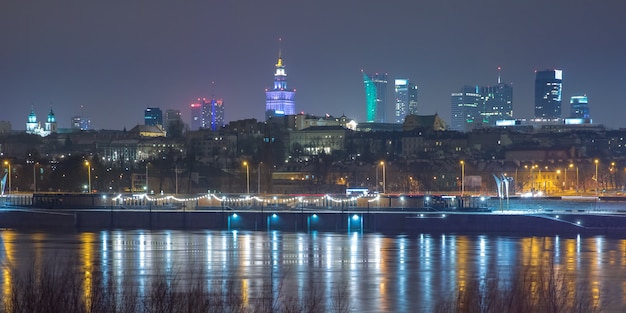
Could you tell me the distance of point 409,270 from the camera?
3775 cm

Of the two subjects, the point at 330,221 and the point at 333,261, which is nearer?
the point at 333,261

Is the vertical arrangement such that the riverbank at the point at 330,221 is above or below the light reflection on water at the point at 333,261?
above

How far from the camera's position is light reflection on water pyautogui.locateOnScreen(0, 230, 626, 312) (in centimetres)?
3269

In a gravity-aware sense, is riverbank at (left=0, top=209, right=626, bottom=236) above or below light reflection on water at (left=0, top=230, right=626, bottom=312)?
above

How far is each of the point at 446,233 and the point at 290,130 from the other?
434 ft

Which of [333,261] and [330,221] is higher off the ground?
[330,221]

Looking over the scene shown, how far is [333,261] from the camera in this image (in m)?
40.5

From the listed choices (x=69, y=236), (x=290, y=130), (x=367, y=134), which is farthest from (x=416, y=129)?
(x=69, y=236)

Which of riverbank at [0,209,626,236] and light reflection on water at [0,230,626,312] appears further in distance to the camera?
riverbank at [0,209,626,236]

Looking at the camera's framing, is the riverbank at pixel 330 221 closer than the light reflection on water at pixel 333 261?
No

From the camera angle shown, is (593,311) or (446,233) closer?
(593,311)

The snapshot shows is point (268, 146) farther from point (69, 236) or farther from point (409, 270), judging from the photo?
point (409, 270)

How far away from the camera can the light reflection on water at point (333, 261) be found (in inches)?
1287

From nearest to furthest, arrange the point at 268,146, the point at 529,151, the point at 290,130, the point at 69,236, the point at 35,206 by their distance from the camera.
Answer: the point at 69,236 → the point at 35,206 → the point at 268,146 → the point at 529,151 → the point at 290,130
